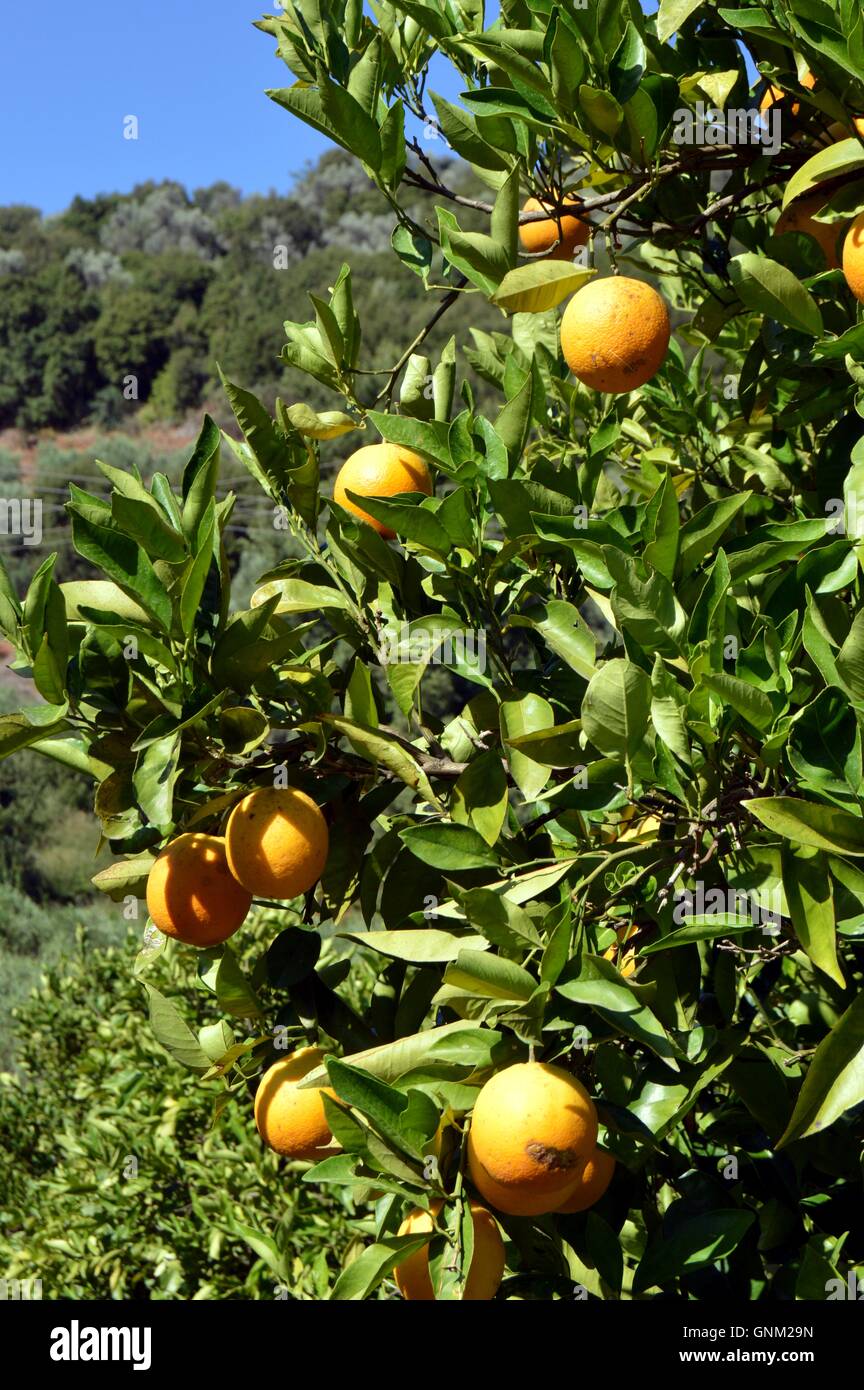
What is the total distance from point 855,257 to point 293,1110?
1.00m

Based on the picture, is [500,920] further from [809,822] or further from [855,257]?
[855,257]

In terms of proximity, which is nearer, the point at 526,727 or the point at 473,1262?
the point at 473,1262

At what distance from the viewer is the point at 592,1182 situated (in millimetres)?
1152

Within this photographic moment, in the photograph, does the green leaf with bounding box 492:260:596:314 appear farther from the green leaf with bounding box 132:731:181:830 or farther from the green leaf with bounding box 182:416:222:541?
the green leaf with bounding box 132:731:181:830

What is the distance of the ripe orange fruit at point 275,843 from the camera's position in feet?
3.72

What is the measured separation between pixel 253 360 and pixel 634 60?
18428mm

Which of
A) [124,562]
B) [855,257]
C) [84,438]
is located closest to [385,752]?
[124,562]

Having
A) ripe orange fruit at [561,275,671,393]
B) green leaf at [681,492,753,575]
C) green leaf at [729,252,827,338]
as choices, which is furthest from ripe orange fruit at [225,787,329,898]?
green leaf at [729,252,827,338]

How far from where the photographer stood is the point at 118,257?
24781 millimetres

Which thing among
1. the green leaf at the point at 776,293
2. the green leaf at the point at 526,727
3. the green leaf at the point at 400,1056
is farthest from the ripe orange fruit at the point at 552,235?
the green leaf at the point at 400,1056

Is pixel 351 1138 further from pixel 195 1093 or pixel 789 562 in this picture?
pixel 195 1093

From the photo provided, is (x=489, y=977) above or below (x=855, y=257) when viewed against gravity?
below

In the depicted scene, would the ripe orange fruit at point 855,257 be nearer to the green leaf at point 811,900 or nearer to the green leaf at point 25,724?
the green leaf at point 811,900
